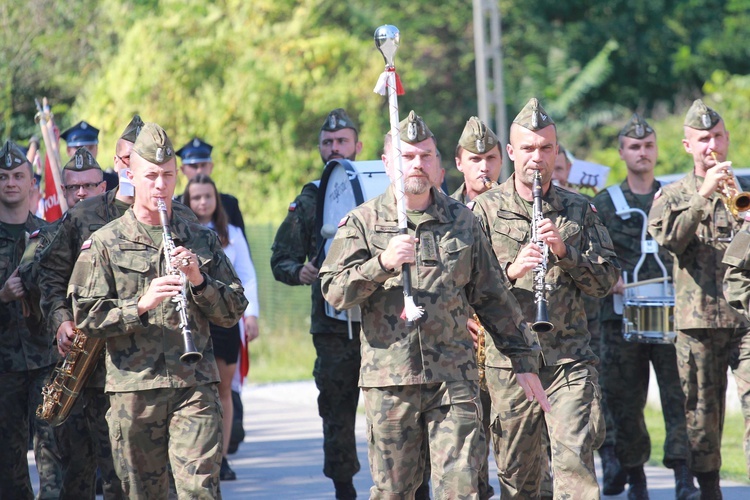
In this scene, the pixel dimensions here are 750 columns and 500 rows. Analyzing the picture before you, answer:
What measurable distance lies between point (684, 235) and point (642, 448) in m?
Result: 1.84

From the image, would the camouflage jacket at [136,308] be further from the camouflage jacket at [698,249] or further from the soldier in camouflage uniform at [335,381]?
the camouflage jacket at [698,249]

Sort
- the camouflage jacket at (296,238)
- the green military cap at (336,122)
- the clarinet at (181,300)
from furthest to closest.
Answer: the green military cap at (336,122), the camouflage jacket at (296,238), the clarinet at (181,300)

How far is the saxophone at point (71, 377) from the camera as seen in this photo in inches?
297

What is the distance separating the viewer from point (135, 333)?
6.94 meters

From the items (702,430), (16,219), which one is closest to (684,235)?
(702,430)

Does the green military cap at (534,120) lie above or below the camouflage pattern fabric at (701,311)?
above

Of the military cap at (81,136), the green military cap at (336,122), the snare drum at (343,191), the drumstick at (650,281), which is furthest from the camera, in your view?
the military cap at (81,136)

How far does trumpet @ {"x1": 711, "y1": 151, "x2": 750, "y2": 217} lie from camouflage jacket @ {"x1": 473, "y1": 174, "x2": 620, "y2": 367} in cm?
105

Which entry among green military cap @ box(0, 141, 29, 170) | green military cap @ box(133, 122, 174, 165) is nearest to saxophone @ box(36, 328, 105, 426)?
green military cap @ box(133, 122, 174, 165)

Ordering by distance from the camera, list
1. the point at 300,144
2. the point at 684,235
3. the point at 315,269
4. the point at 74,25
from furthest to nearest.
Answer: the point at 300,144 → the point at 74,25 → the point at 315,269 → the point at 684,235

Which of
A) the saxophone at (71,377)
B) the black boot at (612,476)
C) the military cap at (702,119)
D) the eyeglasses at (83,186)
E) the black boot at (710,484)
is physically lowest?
the black boot at (612,476)

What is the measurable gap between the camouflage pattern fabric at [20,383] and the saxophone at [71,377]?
1.00 m

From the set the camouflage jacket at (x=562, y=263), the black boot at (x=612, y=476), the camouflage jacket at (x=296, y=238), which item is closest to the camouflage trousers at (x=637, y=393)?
the black boot at (x=612, y=476)

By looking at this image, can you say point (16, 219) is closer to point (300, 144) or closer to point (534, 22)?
point (300, 144)
